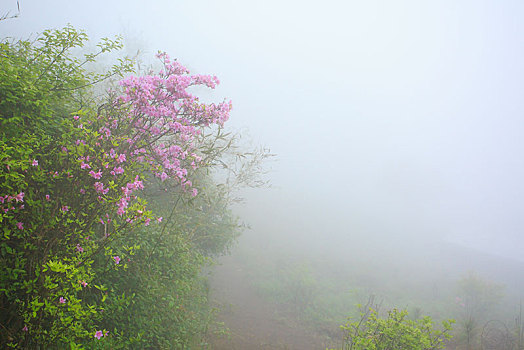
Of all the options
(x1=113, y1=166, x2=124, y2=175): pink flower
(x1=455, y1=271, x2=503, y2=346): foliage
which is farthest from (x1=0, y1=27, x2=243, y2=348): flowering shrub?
(x1=455, y1=271, x2=503, y2=346): foliage

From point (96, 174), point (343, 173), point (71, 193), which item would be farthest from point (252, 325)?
point (343, 173)

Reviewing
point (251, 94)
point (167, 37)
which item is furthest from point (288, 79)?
point (167, 37)

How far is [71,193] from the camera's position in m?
3.76

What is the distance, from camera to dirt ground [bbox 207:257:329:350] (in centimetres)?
1144

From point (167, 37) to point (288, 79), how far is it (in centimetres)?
8523

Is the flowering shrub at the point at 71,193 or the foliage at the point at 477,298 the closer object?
the flowering shrub at the point at 71,193

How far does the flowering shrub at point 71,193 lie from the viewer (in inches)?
112

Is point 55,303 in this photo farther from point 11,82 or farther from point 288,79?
point 288,79

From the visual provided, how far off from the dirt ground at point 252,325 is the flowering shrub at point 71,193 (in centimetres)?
630

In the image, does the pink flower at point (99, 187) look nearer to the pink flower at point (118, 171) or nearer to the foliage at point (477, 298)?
the pink flower at point (118, 171)

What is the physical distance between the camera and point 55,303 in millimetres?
2832

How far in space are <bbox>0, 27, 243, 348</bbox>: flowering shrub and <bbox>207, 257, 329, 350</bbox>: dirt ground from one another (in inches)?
248

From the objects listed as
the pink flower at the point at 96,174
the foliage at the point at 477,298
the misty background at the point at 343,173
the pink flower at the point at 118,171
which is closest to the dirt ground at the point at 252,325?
the pink flower at the point at 118,171

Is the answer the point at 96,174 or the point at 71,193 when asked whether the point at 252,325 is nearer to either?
the point at 71,193
